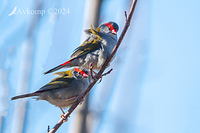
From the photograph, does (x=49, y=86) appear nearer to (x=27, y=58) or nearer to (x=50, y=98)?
(x=50, y=98)

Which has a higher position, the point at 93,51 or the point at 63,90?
the point at 93,51

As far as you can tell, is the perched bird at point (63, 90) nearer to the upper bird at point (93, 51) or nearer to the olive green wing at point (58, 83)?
the olive green wing at point (58, 83)

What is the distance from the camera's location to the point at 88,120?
10.6 ft

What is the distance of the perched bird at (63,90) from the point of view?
3.35 metres

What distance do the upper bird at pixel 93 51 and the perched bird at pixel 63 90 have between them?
0.16 m

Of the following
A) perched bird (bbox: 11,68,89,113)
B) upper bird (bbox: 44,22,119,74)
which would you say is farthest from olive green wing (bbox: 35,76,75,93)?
upper bird (bbox: 44,22,119,74)

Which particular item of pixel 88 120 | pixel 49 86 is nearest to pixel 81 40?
pixel 49 86

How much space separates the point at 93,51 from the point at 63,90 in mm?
661

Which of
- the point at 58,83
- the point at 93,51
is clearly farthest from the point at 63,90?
the point at 93,51

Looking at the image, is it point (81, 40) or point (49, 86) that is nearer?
point (49, 86)

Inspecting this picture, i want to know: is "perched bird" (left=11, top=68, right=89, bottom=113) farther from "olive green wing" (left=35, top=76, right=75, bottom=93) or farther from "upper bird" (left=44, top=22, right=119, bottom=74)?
"upper bird" (left=44, top=22, right=119, bottom=74)

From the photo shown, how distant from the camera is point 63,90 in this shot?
346 cm

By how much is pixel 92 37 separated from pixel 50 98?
1.06 meters

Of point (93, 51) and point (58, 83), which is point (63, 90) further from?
point (93, 51)
